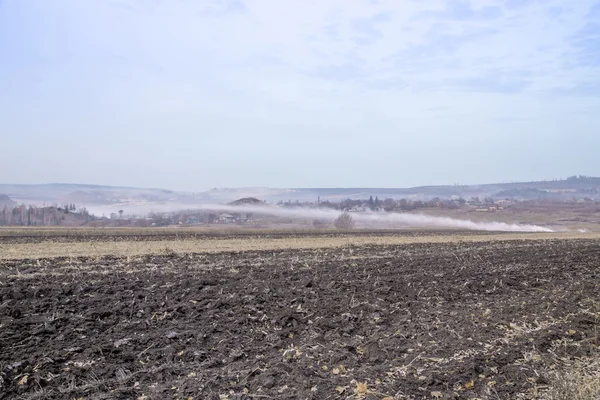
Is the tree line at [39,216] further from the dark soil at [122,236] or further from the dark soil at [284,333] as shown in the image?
the dark soil at [284,333]

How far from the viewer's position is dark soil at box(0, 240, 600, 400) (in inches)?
298

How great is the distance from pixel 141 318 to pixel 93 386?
346 centimetres

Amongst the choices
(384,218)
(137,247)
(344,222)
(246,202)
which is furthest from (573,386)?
(246,202)

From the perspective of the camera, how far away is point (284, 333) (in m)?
10.3

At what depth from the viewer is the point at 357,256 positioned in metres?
24.7

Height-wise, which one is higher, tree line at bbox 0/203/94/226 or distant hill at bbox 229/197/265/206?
distant hill at bbox 229/197/265/206

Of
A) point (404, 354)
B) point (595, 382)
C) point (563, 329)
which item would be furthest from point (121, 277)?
point (595, 382)

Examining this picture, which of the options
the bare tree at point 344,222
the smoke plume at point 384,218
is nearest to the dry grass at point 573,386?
the bare tree at point 344,222

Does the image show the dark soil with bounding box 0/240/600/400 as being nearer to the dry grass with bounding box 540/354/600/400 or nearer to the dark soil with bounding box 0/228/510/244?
the dry grass with bounding box 540/354/600/400

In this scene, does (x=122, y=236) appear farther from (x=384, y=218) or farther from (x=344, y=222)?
(x=384, y=218)

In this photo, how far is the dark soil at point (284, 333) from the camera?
7570 mm

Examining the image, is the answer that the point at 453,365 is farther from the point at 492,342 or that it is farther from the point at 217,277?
the point at 217,277

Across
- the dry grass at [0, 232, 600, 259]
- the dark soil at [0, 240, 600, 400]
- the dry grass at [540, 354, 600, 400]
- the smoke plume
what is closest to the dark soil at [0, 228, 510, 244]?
the dry grass at [0, 232, 600, 259]

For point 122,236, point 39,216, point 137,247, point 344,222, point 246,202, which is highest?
point 246,202
